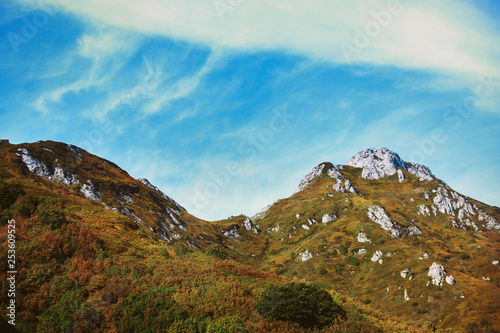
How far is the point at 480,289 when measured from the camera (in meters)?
81.1

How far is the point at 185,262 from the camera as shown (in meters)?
20.8

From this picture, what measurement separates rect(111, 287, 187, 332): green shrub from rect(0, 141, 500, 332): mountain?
5 centimetres

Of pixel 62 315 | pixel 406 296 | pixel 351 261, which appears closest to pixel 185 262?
pixel 62 315

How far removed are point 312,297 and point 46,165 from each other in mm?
93311

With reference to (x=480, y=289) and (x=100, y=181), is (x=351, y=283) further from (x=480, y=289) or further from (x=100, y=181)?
(x=100, y=181)

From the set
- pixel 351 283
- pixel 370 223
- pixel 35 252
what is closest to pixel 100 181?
pixel 35 252

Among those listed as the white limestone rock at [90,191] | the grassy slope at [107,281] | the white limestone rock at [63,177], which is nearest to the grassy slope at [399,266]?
the grassy slope at [107,281]

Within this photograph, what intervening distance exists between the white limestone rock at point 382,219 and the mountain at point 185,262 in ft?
2.13

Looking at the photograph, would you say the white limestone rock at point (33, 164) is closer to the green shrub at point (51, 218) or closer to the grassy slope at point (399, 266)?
the green shrub at point (51, 218)

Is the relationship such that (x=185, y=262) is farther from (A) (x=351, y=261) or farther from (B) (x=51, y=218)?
(A) (x=351, y=261)

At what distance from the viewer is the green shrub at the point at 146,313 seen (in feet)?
40.3

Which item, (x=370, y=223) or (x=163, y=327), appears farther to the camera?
(x=370, y=223)

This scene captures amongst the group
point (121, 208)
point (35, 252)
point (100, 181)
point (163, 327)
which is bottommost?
point (163, 327)

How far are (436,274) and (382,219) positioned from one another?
72073 millimetres
